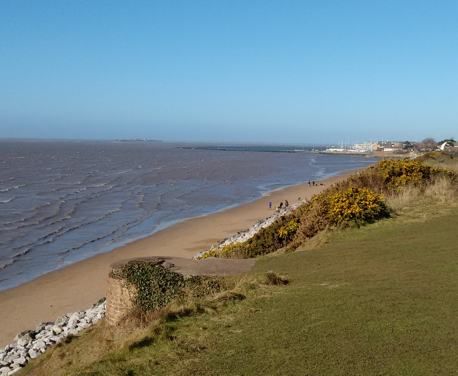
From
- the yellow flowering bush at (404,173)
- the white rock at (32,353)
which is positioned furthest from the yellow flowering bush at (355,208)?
the white rock at (32,353)

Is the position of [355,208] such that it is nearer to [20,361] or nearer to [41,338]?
[41,338]

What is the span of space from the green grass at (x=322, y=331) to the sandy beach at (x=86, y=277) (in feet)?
22.2

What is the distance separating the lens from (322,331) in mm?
7105

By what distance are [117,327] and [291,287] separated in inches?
125

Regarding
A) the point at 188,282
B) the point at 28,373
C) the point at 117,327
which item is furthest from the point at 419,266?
the point at 28,373

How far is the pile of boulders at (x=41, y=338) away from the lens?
11.9 m

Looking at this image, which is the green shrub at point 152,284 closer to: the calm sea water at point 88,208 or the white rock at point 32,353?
the white rock at point 32,353

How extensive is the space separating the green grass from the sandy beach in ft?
22.2

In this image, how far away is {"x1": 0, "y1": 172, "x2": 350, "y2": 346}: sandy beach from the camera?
57.6ft

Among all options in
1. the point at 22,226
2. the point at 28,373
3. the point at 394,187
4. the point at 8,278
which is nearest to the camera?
the point at 28,373

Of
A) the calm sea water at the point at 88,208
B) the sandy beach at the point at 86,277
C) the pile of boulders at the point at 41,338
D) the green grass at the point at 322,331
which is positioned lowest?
the calm sea water at the point at 88,208

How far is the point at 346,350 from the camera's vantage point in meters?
6.40

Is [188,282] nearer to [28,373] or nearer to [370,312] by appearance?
[28,373]

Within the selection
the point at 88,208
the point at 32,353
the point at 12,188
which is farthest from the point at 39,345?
the point at 12,188
